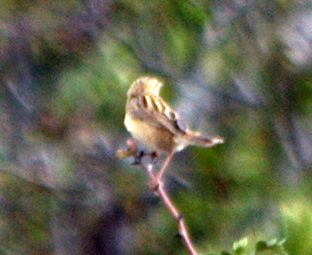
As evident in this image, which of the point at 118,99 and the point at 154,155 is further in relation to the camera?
the point at 118,99

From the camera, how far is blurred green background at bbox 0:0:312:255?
4633mm

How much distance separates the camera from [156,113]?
14.4ft

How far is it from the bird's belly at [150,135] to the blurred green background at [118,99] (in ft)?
0.67

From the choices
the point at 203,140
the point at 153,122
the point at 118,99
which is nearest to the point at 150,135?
the point at 153,122

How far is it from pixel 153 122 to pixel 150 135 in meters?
0.08

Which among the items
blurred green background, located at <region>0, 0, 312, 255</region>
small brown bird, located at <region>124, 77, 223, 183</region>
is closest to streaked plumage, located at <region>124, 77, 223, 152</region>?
small brown bird, located at <region>124, 77, 223, 183</region>

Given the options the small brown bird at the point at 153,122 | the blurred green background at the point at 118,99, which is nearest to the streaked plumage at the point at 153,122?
the small brown bird at the point at 153,122

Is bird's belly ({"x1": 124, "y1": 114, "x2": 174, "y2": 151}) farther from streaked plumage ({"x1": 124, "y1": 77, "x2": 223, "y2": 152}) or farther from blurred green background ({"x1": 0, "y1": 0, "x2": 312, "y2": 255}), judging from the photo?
blurred green background ({"x1": 0, "y1": 0, "x2": 312, "y2": 255})

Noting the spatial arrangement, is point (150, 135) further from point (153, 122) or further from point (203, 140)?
point (203, 140)

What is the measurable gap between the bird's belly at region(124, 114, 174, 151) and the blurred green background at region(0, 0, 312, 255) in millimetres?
204

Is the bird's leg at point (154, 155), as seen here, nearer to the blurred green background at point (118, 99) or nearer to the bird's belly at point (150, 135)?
Answer: the bird's belly at point (150, 135)

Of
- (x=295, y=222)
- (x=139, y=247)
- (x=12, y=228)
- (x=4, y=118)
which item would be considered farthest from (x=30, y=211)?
(x=295, y=222)

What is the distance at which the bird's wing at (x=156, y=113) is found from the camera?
163 inches

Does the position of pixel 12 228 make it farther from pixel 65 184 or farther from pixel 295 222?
pixel 295 222
